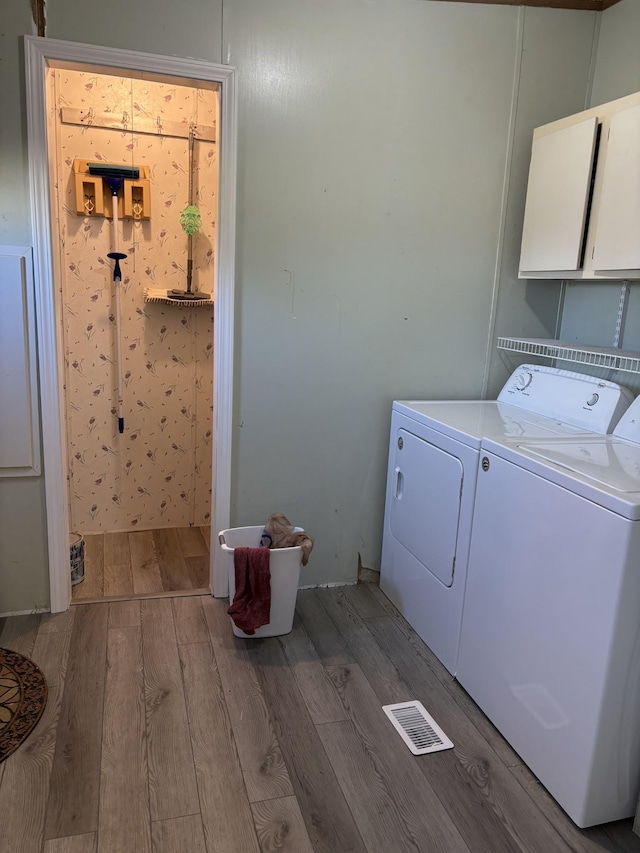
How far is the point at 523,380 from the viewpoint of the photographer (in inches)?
108

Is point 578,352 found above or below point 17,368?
above

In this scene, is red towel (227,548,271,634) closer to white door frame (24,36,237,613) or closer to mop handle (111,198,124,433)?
white door frame (24,36,237,613)

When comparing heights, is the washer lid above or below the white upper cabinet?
below

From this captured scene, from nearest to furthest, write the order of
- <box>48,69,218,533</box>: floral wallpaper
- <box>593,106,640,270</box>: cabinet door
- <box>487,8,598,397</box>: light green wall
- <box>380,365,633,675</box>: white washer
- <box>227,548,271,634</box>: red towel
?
<box>593,106,640,270</box>: cabinet door
<box>380,365,633,675</box>: white washer
<box>227,548,271,634</box>: red towel
<box>487,8,598,397</box>: light green wall
<box>48,69,218,533</box>: floral wallpaper

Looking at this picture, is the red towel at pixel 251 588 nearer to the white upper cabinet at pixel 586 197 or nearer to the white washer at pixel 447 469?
the white washer at pixel 447 469

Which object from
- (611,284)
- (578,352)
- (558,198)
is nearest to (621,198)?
(558,198)

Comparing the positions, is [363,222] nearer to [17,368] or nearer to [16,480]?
[17,368]

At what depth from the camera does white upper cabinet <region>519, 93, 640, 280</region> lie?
208cm

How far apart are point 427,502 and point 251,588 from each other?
0.76 m

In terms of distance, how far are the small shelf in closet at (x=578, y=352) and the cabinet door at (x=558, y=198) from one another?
1.02ft

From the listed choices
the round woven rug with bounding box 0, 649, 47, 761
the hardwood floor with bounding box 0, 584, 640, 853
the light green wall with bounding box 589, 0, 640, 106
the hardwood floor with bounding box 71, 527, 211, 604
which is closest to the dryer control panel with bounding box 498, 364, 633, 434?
the hardwood floor with bounding box 0, 584, 640, 853

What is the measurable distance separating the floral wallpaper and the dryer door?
1.35 metres

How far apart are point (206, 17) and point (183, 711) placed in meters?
2.50

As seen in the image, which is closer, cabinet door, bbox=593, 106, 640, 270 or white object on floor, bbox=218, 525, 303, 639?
cabinet door, bbox=593, 106, 640, 270
